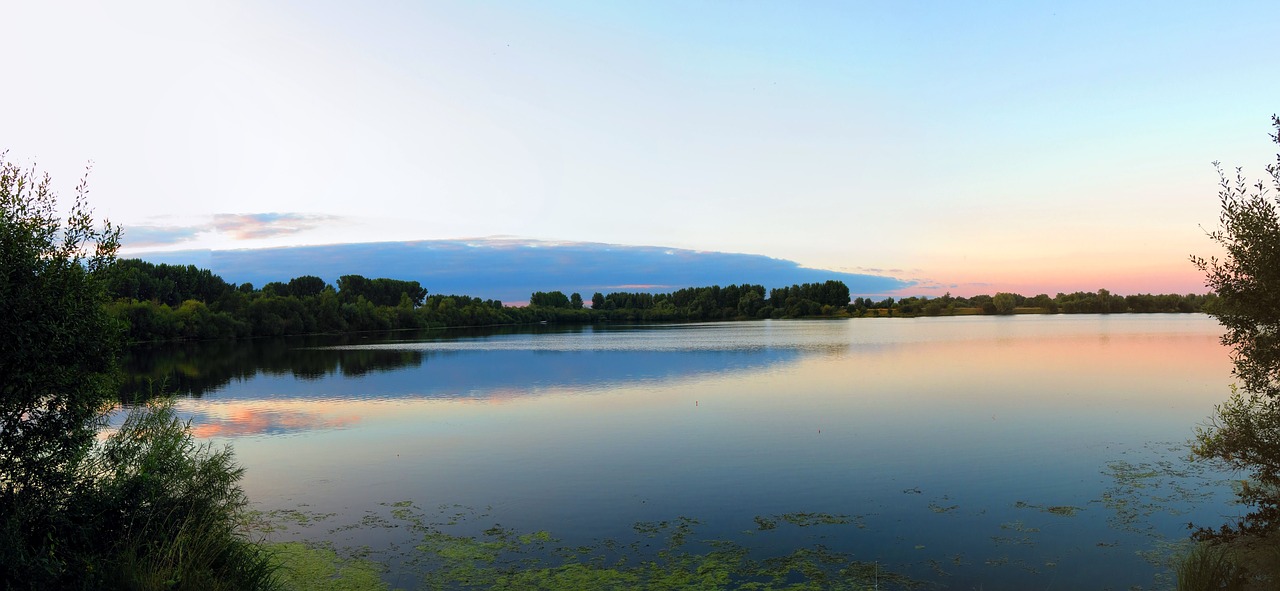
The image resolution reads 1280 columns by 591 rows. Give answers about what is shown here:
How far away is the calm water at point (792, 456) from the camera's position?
41.3ft

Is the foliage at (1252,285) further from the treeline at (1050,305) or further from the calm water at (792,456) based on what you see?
the treeline at (1050,305)

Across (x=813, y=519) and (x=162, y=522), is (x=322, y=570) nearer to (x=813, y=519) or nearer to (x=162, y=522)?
(x=162, y=522)

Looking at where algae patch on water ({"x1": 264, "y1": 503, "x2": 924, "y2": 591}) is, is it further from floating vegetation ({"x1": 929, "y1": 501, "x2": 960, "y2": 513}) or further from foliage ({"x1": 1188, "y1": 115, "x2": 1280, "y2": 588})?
foliage ({"x1": 1188, "y1": 115, "x2": 1280, "y2": 588})

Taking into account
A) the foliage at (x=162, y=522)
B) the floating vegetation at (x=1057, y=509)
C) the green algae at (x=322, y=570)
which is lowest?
the green algae at (x=322, y=570)

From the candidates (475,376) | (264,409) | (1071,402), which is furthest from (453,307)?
(1071,402)

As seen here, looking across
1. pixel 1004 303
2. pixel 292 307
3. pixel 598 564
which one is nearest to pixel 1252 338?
pixel 598 564

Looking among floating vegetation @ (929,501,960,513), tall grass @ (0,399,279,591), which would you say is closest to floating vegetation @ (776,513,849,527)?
floating vegetation @ (929,501,960,513)

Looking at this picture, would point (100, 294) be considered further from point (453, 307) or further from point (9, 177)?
point (453, 307)

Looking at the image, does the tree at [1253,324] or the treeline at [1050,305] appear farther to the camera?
the treeline at [1050,305]

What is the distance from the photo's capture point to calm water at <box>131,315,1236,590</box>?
12.6m

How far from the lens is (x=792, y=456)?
1961cm

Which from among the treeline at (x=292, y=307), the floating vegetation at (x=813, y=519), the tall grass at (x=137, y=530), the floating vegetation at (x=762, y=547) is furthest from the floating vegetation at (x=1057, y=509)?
the treeline at (x=292, y=307)

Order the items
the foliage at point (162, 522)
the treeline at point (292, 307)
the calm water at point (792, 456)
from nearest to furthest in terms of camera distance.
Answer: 1. the foliage at point (162, 522)
2. the calm water at point (792, 456)
3. the treeline at point (292, 307)

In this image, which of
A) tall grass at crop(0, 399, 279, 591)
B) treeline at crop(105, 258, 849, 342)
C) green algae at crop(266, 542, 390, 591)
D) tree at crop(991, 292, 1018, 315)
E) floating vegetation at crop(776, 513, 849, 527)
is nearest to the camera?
tall grass at crop(0, 399, 279, 591)
